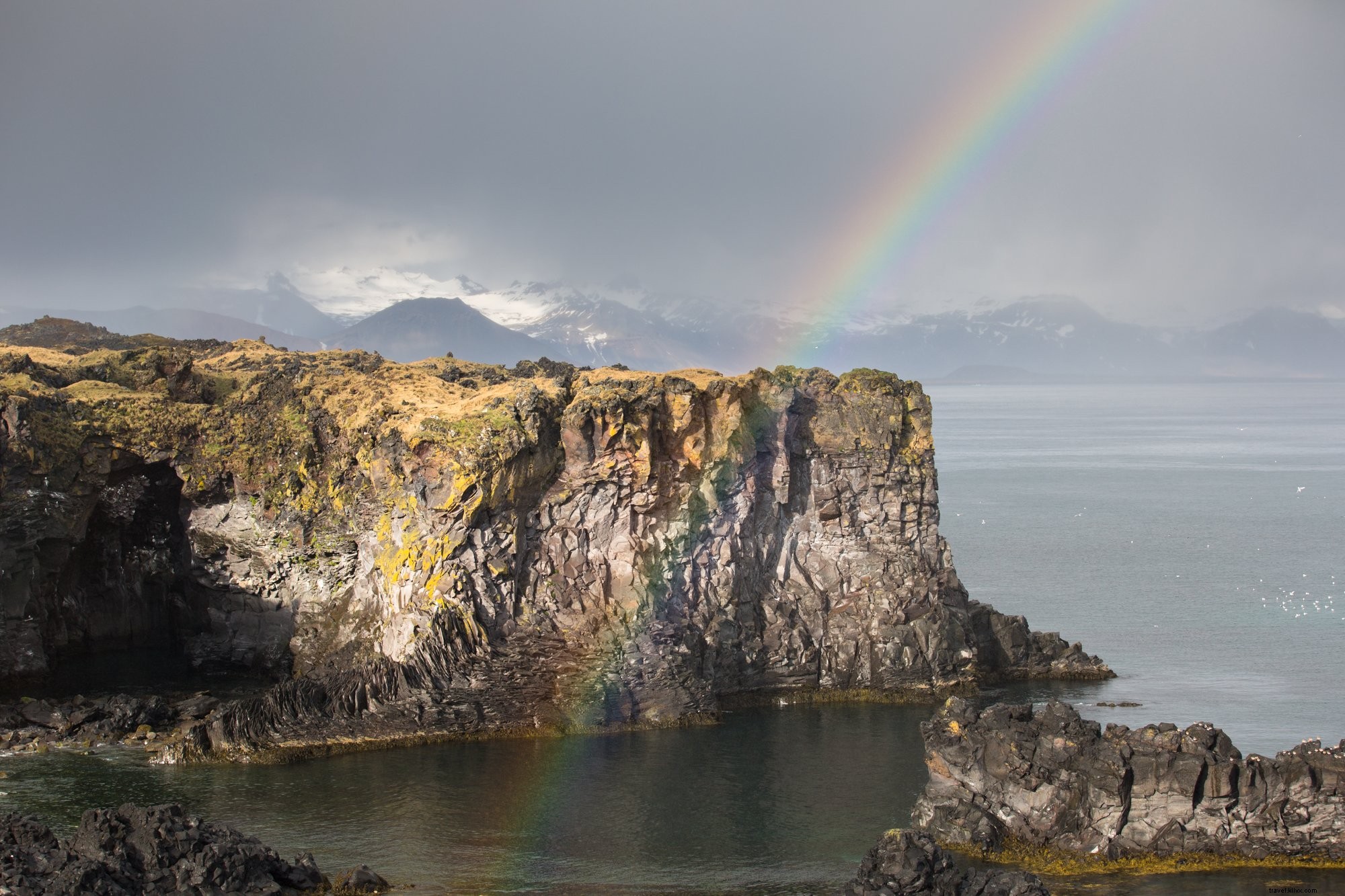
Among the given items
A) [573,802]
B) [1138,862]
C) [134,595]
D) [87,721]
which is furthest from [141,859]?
[134,595]

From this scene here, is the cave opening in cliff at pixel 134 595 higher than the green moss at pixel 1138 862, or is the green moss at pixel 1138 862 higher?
the cave opening in cliff at pixel 134 595

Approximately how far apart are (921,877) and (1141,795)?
10.3 m

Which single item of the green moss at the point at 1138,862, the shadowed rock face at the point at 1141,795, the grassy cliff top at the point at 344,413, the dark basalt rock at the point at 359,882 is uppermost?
the grassy cliff top at the point at 344,413

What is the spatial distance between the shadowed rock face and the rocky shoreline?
18.6 m

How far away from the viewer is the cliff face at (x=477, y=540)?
5684 centimetres

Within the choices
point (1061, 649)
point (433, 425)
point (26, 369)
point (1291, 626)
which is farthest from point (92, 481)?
point (1291, 626)

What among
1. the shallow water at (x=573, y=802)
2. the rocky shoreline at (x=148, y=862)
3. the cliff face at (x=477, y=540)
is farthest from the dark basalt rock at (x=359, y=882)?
the cliff face at (x=477, y=540)

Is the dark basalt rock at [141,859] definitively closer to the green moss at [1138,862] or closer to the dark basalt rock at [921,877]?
the dark basalt rock at [921,877]

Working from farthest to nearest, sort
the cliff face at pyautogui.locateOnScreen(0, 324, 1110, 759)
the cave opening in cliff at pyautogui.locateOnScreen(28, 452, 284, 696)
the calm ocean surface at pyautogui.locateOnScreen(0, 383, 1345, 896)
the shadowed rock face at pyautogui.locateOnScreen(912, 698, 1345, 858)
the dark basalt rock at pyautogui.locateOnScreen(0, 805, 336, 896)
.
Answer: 1. the cave opening in cliff at pyautogui.locateOnScreen(28, 452, 284, 696)
2. the cliff face at pyautogui.locateOnScreen(0, 324, 1110, 759)
3. the calm ocean surface at pyautogui.locateOnScreen(0, 383, 1345, 896)
4. the shadowed rock face at pyautogui.locateOnScreen(912, 698, 1345, 858)
5. the dark basalt rock at pyautogui.locateOnScreen(0, 805, 336, 896)

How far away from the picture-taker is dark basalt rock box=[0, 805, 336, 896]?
3447 centimetres

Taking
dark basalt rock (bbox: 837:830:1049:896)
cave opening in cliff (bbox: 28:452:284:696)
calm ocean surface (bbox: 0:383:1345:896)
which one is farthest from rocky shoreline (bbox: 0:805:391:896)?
cave opening in cliff (bbox: 28:452:284:696)

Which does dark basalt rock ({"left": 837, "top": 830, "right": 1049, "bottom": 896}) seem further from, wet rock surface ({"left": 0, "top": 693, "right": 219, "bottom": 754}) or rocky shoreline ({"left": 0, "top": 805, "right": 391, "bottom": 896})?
wet rock surface ({"left": 0, "top": 693, "right": 219, "bottom": 754})

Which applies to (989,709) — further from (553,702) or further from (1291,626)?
(1291,626)

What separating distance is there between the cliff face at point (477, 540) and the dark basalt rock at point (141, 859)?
14636 mm
